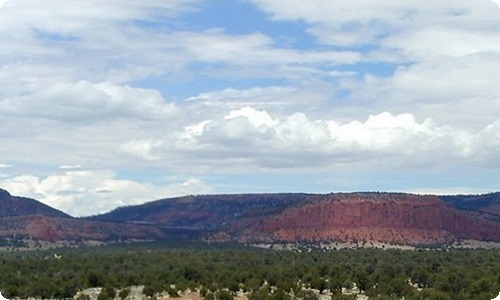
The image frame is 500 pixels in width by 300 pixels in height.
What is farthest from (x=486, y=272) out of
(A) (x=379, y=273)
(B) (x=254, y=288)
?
(B) (x=254, y=288)

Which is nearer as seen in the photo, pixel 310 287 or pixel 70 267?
pixel 310 287

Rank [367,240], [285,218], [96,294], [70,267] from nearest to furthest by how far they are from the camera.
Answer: [96,294], [70,267], [367,240], [285,218]

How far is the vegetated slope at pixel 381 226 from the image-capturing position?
618 feet

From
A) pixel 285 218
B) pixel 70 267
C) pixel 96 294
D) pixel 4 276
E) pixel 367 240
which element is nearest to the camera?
pixel 96 294

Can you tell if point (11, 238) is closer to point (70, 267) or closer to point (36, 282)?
point (70, 267)

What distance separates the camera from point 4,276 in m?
63.2

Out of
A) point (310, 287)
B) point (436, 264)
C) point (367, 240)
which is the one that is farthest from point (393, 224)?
point (310, 287)

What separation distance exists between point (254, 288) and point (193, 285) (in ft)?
13.3

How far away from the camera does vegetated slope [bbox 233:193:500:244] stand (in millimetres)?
188375

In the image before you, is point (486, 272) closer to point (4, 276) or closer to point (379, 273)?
point (379, 273)

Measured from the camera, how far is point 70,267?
74188mm

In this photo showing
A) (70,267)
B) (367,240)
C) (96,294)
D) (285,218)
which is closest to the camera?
(96,294)

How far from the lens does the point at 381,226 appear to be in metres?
193

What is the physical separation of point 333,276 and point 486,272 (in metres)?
11.0
